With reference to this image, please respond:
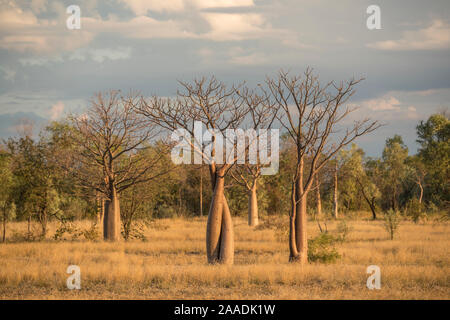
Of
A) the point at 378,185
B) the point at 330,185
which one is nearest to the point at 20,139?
the point at 330,185

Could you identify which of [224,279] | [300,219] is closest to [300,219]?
[300,219]

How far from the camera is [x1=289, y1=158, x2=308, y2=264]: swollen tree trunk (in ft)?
32.8

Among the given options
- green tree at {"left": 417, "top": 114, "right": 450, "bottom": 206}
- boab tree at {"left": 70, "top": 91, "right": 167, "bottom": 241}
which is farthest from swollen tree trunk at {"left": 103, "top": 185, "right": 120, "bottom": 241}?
green tree at {"left": 417, "top": 114, "right": 450, "bottom": 206}

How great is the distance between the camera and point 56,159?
1531 cm

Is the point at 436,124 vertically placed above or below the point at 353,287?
above

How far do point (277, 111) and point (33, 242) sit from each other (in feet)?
30.2

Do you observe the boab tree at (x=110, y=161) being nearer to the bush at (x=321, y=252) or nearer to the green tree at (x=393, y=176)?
the bush at (x=321, y=252)

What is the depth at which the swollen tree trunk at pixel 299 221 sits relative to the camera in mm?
10008

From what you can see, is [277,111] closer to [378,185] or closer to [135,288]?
[135,288]

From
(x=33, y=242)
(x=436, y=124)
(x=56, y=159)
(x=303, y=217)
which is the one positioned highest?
(x=436, y=124)

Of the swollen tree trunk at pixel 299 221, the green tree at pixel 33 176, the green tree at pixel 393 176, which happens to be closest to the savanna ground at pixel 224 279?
the swollen tree trunk at pixel 299 221

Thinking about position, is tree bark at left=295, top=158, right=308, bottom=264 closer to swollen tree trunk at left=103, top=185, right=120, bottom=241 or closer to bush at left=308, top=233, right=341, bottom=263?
bush at left=308, top=233, right=341, bottom=263

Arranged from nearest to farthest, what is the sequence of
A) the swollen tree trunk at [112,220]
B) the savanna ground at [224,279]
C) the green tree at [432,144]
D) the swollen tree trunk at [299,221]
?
the savanna ground at [224,279] < the swollen tree trunk at [299,221] < the swollen tree trunk at [112,220] < the green tree at [432,144]
